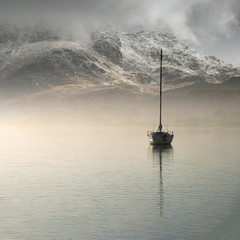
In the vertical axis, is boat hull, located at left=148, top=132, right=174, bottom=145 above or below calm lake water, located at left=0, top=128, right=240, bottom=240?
above

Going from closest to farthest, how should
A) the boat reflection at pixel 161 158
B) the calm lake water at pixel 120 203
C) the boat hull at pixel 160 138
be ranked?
the calm lake water at pixel 120 203
the boat reflection at pixel 161 158
the boat hull at pixel 160 138

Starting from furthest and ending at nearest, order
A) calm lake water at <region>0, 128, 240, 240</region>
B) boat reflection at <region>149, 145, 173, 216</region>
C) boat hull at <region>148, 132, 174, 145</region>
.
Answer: boat hull at <region>148, 132, 174, 145</region>
boat reflection at <region>149, 145, 173, 216</region>
calm lake water at <region>0, 128, 240, 240</region>

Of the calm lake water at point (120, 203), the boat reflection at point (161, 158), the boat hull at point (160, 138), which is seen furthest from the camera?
the boat hull at point (160, 138)

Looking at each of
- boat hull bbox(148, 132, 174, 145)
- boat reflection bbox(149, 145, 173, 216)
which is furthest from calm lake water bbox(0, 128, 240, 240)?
boat hull bbox(148, 132, 174, 145)

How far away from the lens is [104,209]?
171 ft

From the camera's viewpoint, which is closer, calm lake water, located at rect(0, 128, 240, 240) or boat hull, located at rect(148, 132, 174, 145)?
calm lake water, located at rect(0, 128, 240, 240)

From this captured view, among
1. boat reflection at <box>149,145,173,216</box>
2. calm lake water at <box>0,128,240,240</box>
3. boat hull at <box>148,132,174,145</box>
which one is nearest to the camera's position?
calm lake water at <box>0,128,240,240</box>

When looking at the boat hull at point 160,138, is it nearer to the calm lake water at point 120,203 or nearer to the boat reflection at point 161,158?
the boat reflection at point 161,158

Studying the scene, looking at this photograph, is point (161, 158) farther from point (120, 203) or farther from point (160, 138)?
point (120, 203)

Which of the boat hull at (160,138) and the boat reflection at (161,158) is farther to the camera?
the boat hull at (160,138)

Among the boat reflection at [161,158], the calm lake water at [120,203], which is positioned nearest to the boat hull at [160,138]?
the boat reflection at [161,158]

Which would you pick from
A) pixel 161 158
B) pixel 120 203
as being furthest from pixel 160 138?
pixel 120 203

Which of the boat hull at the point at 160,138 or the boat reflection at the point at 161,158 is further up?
the boat hull at the point at 160,138

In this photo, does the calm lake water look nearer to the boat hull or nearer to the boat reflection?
the boat reflection
